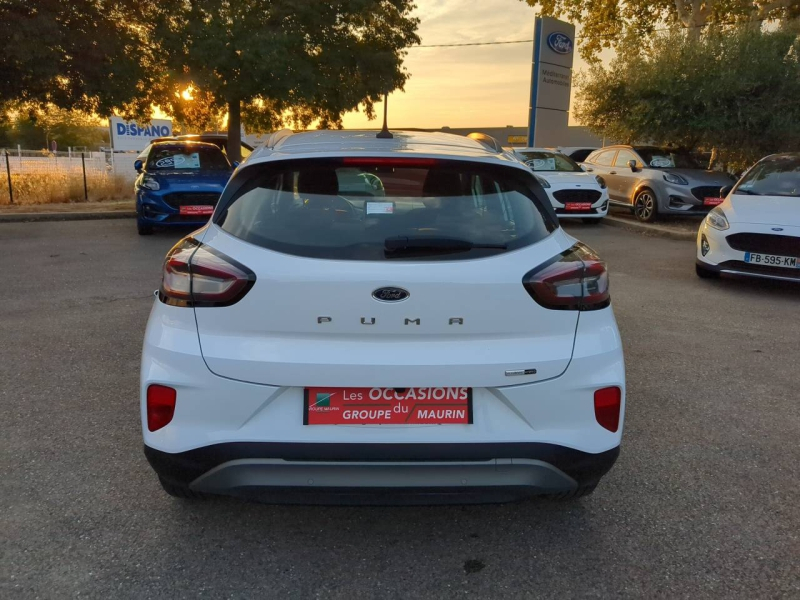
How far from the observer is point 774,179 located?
29.3 feet

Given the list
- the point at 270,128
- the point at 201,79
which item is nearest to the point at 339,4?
the point at 201,79

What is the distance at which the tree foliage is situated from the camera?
1478cm

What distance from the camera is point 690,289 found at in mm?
8258

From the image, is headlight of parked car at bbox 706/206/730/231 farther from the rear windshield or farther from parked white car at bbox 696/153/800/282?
the rear windshield

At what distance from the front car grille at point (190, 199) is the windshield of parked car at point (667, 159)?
356 inches

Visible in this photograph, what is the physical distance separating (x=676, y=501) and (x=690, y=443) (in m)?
0.73

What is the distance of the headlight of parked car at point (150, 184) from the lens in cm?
1202

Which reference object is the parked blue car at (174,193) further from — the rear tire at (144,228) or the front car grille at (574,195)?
the front car grille at (574,195)

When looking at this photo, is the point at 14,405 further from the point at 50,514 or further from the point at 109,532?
the point at 109,532

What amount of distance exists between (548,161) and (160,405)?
13735 mm

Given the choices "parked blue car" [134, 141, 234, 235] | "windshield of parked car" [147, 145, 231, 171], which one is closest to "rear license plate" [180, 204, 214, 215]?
"parked blue car" [134, 141, 234, 235]

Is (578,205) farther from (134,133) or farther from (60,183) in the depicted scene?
(134,133)

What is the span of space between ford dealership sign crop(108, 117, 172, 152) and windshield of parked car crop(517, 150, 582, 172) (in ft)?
92.4

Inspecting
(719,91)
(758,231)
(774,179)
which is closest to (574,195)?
(719,91)
